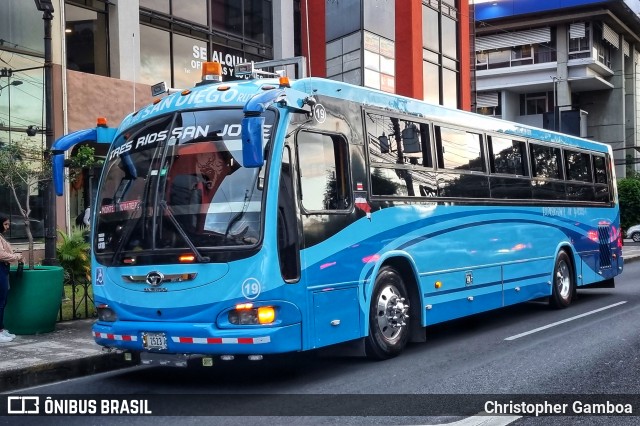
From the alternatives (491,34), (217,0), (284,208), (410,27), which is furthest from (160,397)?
(491,34)

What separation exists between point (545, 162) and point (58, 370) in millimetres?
9153

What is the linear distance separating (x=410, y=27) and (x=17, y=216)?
16.3 meters

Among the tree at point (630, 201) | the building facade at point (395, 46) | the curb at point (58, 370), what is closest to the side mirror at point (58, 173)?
the curb at point (58, 370)

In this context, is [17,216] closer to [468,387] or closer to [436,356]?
[436,356]

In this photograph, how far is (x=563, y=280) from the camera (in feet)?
47.3

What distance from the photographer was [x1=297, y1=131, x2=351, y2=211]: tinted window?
8016mm

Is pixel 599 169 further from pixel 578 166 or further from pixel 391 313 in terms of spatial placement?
pixel 391 313

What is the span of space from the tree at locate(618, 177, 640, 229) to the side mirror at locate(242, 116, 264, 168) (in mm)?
46192

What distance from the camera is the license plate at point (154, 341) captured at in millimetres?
7469

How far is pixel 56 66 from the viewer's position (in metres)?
17.5

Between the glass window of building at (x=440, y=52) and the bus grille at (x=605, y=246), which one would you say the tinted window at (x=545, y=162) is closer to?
the bus grille at (x=605, y=246)

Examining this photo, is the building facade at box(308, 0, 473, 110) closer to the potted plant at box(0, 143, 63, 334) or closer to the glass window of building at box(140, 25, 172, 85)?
the glass window of building at box(140, 25, 172, 85)

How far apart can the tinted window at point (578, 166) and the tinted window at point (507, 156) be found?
7.21ft

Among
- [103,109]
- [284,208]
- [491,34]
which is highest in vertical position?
[491,34]
